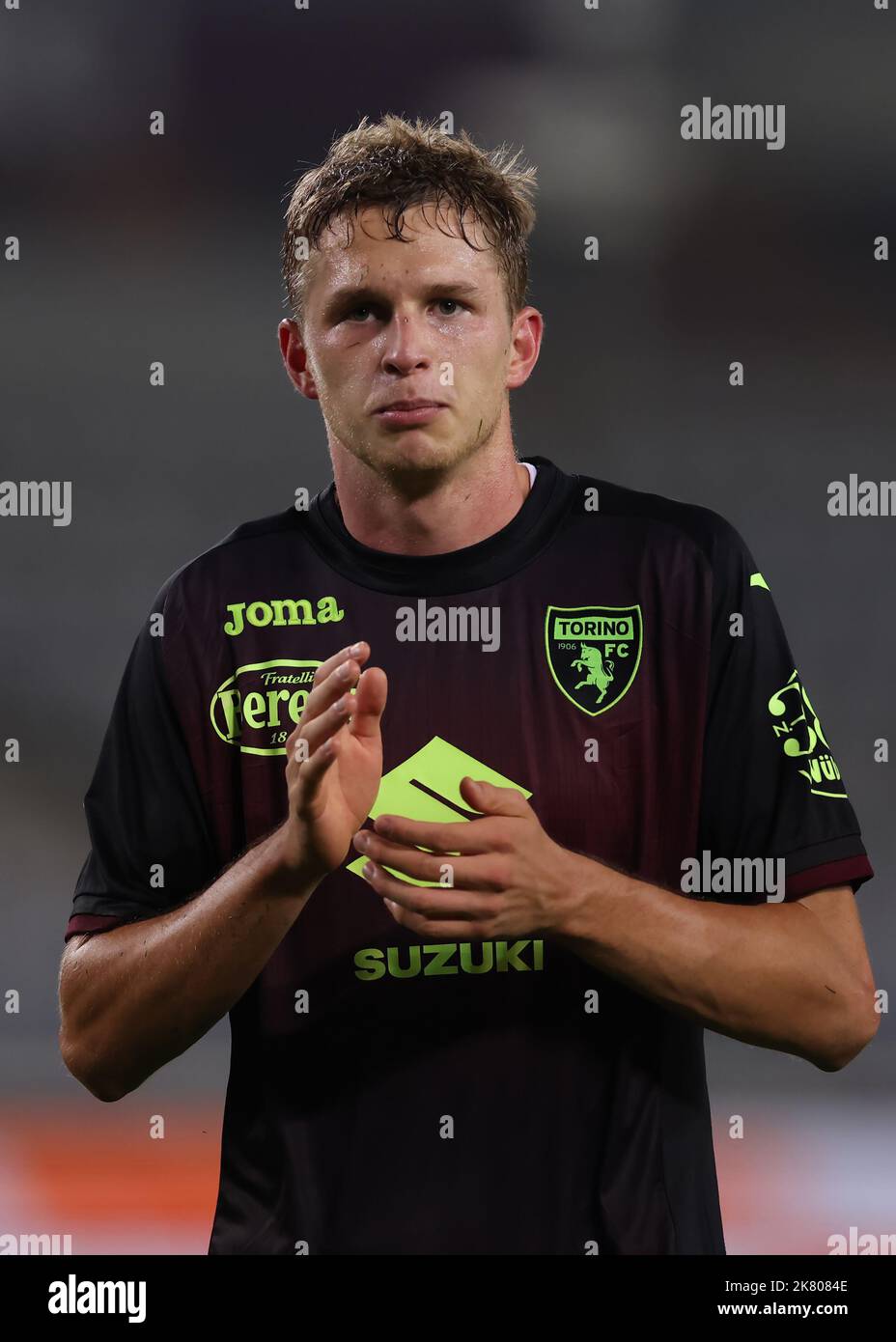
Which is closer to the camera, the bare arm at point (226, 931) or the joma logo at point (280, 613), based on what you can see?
the bare arm at point (226, 931)

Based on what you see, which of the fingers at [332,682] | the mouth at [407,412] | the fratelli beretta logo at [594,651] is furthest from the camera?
the fratelli beretta logo at [594,651]

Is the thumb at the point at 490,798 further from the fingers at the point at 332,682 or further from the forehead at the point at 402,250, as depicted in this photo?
the forehead at the point at 402,250

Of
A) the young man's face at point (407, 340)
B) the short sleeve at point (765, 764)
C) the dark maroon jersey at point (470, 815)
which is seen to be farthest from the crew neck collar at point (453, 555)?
the short sleeve at point (765, 764)

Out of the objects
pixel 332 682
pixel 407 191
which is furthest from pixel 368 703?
pixel 407 191

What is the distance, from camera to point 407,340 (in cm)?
177

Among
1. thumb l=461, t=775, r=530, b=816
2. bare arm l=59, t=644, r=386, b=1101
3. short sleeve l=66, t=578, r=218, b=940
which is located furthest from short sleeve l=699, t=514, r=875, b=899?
short sleeve l=66, t=578, r=218, b=940

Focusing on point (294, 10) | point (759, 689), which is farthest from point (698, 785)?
point (294, 10)

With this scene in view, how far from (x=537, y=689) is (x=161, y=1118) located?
1841mm

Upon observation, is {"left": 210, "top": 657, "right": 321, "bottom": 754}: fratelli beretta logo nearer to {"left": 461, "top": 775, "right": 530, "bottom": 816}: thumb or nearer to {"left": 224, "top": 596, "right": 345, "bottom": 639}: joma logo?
{"left": 224, "top": 596, "right": 345, "bottom": 639}: joma logo

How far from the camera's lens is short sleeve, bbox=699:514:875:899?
1781 mm

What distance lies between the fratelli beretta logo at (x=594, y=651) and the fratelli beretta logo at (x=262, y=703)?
307mm

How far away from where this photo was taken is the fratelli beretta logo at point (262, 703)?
73.5 inches

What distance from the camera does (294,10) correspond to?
9.41 feet

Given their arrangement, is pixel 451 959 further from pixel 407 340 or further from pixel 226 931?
pixel 407 340
